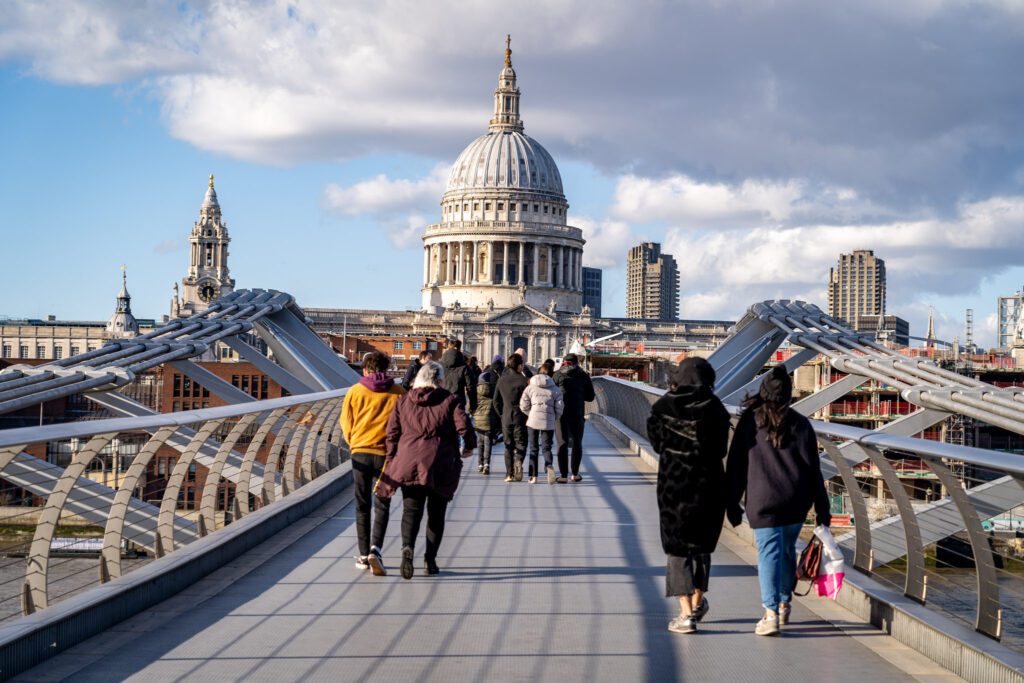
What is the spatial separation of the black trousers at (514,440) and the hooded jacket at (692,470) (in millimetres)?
8204

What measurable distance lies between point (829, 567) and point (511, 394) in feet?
28.8

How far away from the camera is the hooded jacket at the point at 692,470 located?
25.4 ft

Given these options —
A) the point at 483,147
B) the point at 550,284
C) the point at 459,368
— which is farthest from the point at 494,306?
the point at 459,368

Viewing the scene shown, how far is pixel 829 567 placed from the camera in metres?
7.46

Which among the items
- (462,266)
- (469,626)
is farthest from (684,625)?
(462,266)

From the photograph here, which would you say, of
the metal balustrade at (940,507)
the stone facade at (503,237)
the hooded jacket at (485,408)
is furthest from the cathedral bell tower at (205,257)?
the metal balustrade at (940,507)

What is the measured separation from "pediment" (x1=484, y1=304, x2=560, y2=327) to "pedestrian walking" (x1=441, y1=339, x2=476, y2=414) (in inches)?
4849

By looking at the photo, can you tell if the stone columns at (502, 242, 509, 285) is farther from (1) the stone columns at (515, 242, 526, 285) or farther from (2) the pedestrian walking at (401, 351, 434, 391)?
(2) the pedestrian walking at (401, 351, 434, 391)

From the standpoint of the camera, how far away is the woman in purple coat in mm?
9391

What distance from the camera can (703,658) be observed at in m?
6.96

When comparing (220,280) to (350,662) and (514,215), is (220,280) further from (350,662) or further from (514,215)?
(350,662)

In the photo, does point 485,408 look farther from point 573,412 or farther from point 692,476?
point 692,476

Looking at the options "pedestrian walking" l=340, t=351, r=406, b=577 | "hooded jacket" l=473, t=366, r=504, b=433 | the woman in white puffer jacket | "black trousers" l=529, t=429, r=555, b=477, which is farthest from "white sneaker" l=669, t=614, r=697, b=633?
"hooded jacket" l=473, t=366, r=504, b=433

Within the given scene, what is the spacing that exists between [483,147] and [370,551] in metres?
149
